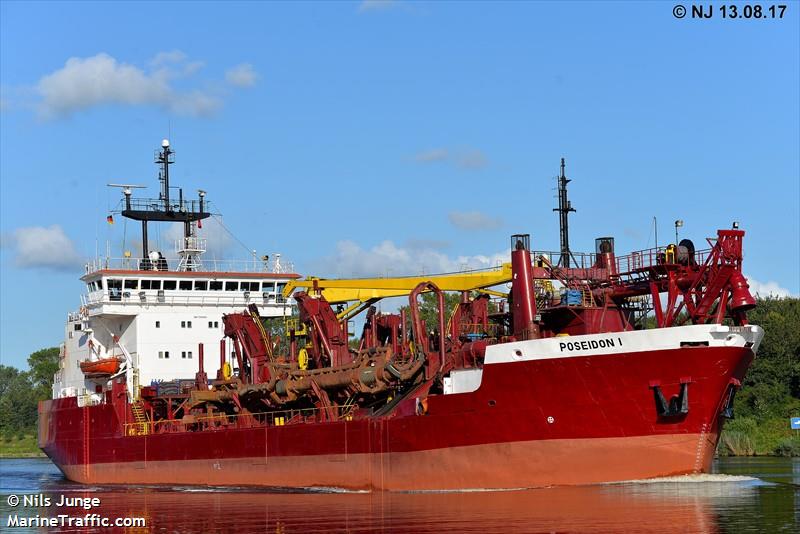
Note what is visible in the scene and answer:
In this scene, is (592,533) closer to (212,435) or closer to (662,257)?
(662,257)

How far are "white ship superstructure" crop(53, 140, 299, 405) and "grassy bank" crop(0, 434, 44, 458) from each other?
43.1m

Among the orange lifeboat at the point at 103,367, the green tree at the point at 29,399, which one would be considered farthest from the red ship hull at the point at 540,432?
the green tree at the point at 29,399

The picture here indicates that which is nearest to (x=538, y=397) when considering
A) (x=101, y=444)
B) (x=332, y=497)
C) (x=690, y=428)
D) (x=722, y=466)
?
(x=690, y=428)

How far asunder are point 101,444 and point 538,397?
19.1 metres

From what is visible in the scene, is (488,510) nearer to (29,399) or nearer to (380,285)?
(380,285)

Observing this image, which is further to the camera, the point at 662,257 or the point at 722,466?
the point at 722,466

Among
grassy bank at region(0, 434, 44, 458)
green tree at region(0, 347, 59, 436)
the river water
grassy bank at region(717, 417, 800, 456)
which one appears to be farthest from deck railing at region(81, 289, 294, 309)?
green tree at region(0, 347, 59, 436)

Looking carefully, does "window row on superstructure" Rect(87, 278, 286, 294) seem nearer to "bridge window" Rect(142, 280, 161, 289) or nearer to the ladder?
"bridge window" Rect(142, 280, 161, 289)

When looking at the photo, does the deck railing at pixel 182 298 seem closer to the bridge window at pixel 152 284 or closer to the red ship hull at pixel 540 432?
the bridge window at pixel 152 284

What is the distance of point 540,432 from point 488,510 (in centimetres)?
400

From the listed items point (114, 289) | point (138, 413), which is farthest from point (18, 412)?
point (138, 413)

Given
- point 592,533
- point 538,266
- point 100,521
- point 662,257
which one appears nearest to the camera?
point 592,533

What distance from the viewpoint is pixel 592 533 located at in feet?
64.4

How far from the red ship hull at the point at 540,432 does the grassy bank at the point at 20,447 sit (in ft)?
187
